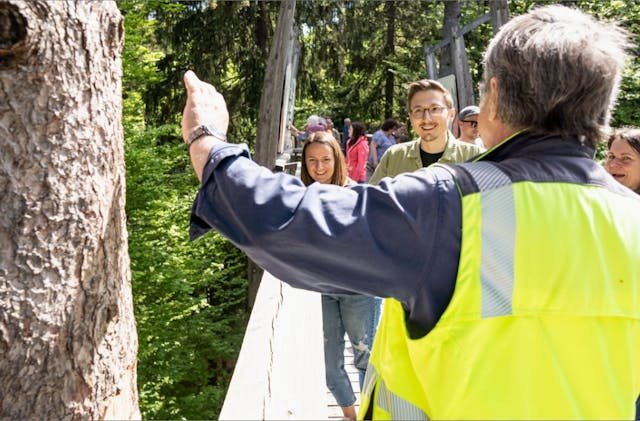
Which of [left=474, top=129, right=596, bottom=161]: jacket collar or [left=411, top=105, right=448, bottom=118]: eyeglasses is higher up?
[left=411, top=105, right=448, bottom=118]: eyeglasses

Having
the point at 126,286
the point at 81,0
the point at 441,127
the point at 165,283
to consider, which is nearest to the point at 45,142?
the point at 81,0

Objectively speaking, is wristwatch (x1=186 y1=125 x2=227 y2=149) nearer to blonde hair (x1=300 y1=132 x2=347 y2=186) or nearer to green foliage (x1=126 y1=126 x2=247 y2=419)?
blonde hair (x1=300 y1=132 x2=347 y2=186)

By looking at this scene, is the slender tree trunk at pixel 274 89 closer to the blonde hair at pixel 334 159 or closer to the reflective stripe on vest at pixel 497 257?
the blonde hair at pixel 334 159

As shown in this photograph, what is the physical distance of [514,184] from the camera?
1.33 metres

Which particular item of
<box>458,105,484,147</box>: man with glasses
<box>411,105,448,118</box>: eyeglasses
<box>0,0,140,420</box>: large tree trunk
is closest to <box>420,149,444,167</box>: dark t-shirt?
<box>411,105,448,118</box>: eyeglasses

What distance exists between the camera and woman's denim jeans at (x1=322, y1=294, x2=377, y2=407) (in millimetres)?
3699

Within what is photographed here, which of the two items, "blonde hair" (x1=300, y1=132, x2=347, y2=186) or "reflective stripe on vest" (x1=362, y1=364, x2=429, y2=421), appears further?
"blonde hair" (x1=300, y1=132, x2=347, y2=186)

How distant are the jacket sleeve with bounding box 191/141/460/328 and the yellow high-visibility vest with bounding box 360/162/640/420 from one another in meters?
0.06

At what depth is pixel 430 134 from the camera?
3.94m

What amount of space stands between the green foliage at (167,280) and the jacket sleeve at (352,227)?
9.25 m

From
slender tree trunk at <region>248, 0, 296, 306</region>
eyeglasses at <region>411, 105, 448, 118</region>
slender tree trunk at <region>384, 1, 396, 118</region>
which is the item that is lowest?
eyeglasses at <region>411, 105, 448, 118</region>

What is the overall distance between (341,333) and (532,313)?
8.44 feet

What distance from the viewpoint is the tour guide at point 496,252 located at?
128cm

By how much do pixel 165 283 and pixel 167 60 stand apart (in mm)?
6250
